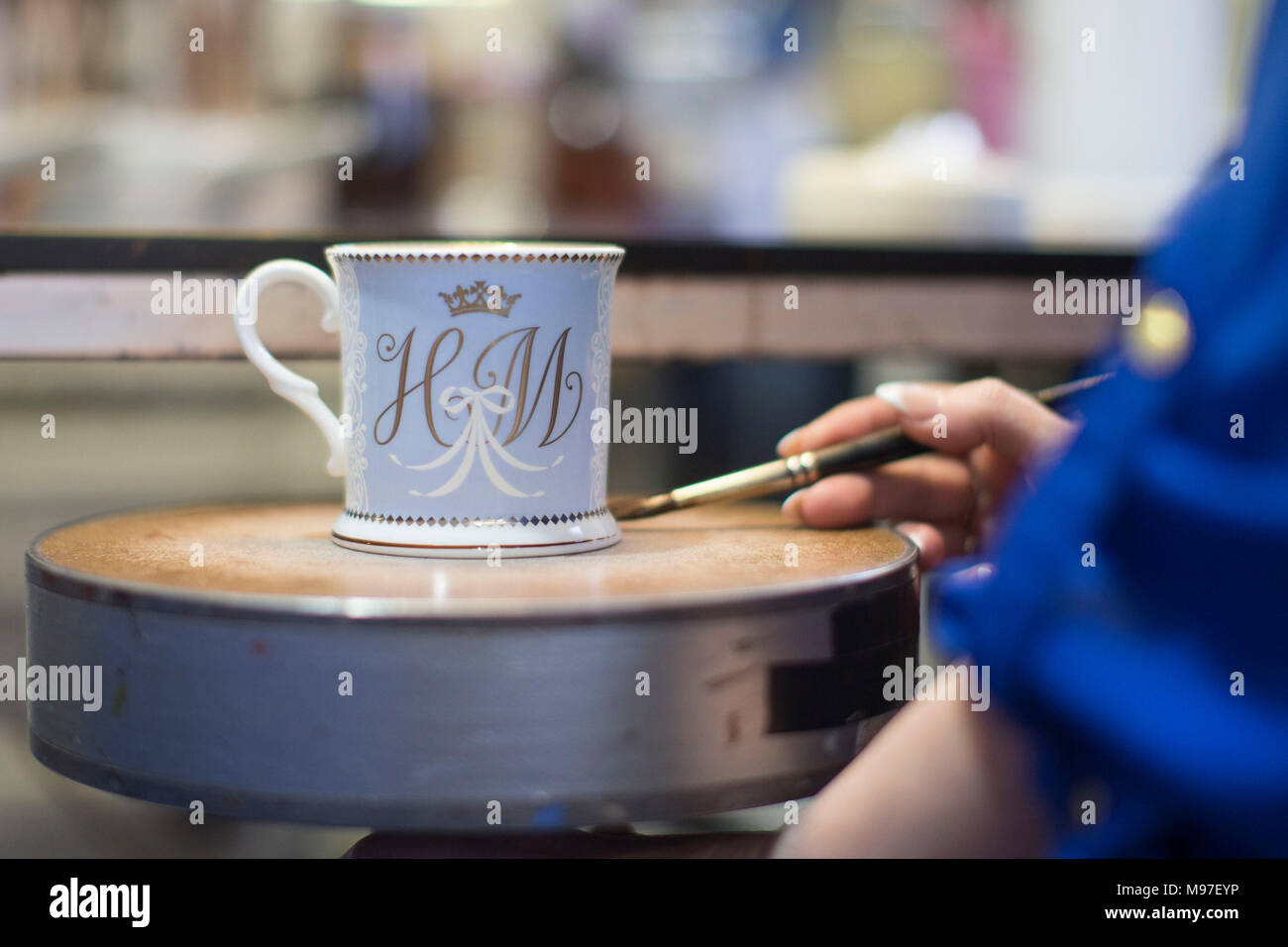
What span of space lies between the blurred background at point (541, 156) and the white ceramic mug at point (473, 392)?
28cm

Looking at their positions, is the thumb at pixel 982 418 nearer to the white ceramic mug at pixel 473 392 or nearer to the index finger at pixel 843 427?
the index finger at pixel 843 427

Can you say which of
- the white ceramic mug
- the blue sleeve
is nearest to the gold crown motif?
the white ceramic mug

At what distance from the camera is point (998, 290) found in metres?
0.96

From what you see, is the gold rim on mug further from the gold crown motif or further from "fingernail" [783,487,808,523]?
"fingernail" [783,487,808,523]

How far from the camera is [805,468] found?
685 mm

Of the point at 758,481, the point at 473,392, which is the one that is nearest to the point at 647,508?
the point at 758,481

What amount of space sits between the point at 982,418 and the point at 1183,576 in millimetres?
365

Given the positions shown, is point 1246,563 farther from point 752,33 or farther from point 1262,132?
point 752,33

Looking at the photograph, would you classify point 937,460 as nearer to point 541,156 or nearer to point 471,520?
point 471,520

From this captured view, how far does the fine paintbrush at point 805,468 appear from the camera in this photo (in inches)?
27.1

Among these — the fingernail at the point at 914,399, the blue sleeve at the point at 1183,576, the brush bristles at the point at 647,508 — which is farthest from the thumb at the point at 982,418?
the blue sleeve at the point at 1183,576

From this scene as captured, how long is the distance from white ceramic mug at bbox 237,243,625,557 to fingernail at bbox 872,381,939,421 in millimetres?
169

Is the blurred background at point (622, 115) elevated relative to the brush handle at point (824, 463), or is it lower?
elevated
